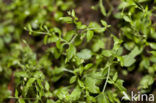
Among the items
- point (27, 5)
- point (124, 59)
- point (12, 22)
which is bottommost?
point (124, 59)

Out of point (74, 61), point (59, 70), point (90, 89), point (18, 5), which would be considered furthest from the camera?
point (18, 5)

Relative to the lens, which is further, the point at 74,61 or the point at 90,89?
the point at 74,61

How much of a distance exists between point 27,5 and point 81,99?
1.44m

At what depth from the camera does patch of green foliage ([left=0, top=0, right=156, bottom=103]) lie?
5.72 feet

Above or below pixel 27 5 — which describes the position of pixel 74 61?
below

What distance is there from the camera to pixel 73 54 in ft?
5.77

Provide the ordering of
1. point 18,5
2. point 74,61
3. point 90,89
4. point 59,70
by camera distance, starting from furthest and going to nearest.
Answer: point 18,5, point 59,70, point 74,61, point 90,89

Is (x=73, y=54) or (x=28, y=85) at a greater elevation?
(x=73, y=54)

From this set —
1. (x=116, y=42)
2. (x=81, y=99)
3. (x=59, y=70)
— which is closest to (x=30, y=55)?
(x=59, y=70)

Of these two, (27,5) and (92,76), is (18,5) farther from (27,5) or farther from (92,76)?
(92,76)

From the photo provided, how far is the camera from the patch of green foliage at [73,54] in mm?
1744

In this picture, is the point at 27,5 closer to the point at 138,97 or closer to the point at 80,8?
the point at 80,8

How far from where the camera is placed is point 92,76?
1784mm

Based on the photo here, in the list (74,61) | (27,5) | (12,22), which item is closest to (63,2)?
(27,5)
